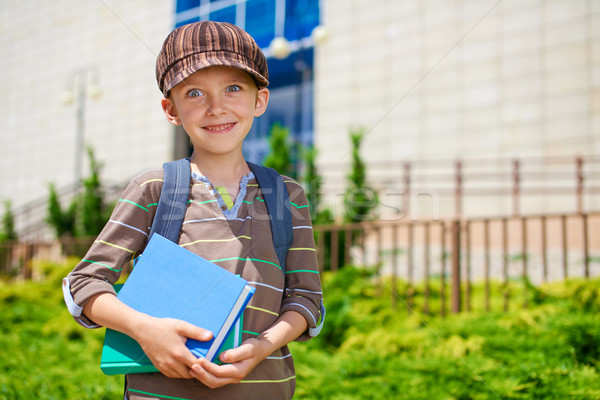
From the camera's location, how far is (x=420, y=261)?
30.8 feet

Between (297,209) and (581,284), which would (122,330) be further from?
(581,284)

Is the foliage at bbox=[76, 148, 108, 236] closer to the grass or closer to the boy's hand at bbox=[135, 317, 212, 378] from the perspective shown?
the grass

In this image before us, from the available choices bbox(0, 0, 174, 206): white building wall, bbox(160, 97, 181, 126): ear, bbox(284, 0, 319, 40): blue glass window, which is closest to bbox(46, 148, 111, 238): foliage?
bbox(0, 0, 174, 206): white building wall

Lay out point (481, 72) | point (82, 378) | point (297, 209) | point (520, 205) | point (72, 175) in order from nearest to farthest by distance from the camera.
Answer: point (297, 209) → point (82, 378) → point (520, 205) → point (481, 72) → point (72, 175)

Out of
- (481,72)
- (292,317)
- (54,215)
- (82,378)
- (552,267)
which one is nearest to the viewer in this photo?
(292,317)

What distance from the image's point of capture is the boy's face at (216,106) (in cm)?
124

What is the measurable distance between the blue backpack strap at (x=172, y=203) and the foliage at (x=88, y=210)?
1291 cm

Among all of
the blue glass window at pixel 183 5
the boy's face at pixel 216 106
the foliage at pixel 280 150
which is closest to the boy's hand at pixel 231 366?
the boy's face at pixel 216 106

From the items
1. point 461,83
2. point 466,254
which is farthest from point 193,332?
point 461,83

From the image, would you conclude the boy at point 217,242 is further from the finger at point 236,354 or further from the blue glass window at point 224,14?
the blue glass window at point 224,14

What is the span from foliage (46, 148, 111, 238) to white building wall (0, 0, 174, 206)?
2652 millimetres

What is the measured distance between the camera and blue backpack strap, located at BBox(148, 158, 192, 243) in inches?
46.9

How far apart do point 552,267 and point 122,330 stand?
8.18m

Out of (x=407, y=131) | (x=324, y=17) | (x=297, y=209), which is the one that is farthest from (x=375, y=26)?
(x=297, y=209)
